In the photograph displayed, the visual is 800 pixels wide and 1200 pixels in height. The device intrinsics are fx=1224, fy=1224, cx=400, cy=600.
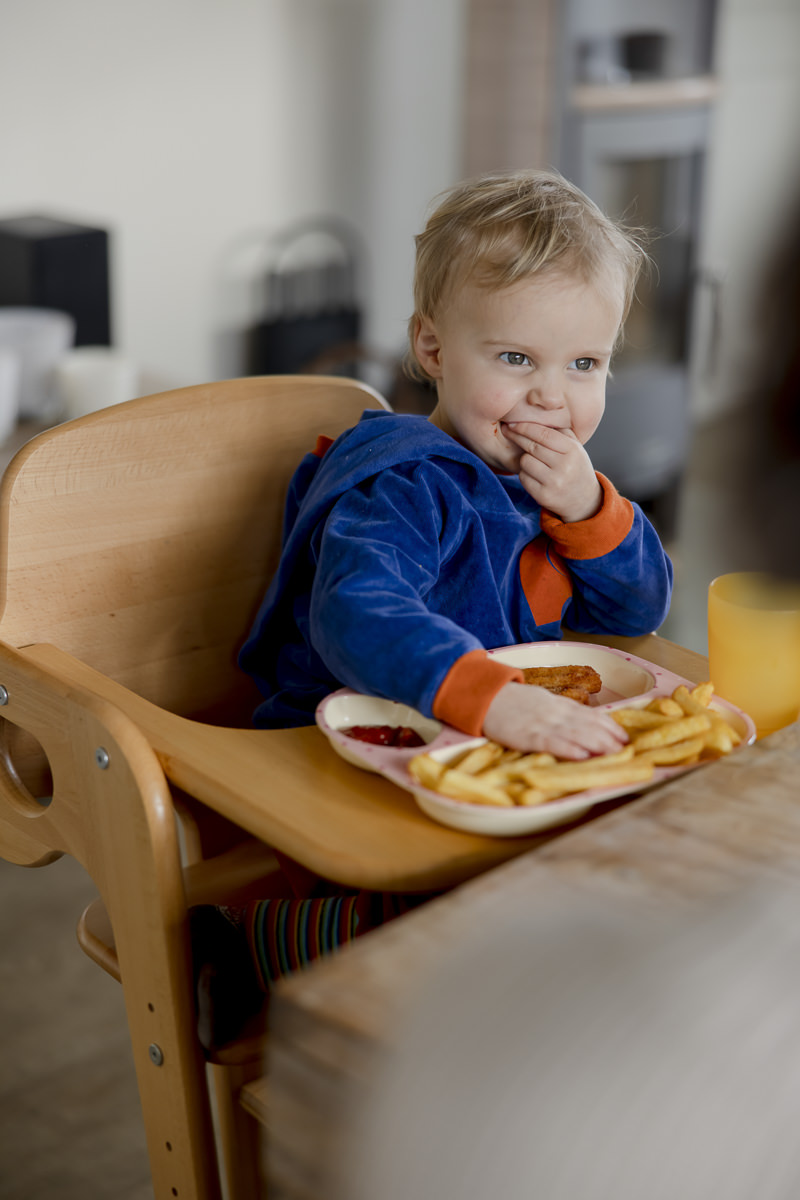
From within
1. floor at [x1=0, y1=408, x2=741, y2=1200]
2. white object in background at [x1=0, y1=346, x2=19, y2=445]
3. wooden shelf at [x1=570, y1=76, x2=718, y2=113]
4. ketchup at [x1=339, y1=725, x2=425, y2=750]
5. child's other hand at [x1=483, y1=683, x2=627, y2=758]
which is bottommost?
floor at [x1=0, y1=408, x2=741, y2=1200]

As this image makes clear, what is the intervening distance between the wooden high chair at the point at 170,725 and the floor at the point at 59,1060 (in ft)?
1.36

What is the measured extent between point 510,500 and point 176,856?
411 mm

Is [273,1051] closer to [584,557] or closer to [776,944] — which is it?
[776,944]

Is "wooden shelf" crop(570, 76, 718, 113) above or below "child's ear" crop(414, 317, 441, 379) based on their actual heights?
above

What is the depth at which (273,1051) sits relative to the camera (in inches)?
21.4

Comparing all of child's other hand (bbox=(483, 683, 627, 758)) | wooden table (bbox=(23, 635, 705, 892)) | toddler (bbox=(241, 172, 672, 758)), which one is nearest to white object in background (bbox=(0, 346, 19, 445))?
toddler (bbox=(241, 172, 672, 758))

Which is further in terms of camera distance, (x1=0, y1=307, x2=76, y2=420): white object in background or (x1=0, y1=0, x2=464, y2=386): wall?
(x1=0, y1=0, x2=464, y2=386): wall

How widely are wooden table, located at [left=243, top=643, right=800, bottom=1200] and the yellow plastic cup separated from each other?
0.36 feet

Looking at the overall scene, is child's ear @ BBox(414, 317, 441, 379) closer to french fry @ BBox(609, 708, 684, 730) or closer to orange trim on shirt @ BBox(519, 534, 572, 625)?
orange trim on shirt @ BBox(519, 534, 572, 625)

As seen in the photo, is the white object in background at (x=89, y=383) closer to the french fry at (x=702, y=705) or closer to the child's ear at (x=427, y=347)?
the child's ear at (x=427, y=347)

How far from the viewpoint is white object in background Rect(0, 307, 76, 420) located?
2.17 meters

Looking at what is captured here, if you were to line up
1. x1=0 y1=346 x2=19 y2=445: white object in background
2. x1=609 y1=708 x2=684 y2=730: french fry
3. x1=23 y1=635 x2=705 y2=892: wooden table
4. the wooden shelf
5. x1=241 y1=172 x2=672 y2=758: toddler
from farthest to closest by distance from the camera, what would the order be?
the wooden shelf
x1=0 y1=346 x2=19 y2=445: white object in background
x1=241 y1=172 x2=672 y2=758: toddler
x1=609 y1=708 x2=684 y2=730: french fry
x1=23 y1=635 x2=705 y2=892: wooden table

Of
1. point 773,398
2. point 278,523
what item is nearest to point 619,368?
point 278,523

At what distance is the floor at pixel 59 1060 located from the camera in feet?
4.62
